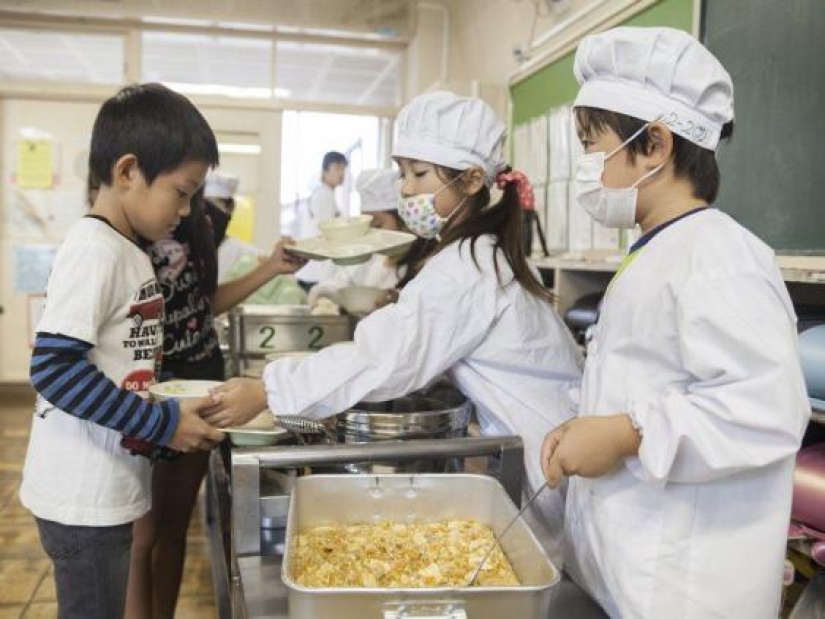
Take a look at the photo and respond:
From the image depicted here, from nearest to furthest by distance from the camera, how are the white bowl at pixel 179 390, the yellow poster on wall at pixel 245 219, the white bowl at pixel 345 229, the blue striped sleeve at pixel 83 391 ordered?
the blue striped sleeve at pixel 83 391 → the white bowl at pixel 179 390 → the white bowl at pixel 345 229 → the yellow poster on wall at pixel 245 219

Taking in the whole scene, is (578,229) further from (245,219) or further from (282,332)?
(245,219)

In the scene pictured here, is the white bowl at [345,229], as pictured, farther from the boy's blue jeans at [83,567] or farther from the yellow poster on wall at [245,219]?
the yellow poster on wall at [245,219]

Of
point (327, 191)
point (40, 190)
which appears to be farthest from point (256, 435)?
point (40, 190)

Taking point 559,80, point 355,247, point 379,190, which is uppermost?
point 559,80

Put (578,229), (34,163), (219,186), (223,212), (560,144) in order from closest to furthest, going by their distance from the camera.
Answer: (223,212)
(578,229)
(560,144)
(219,186)
(34,163)

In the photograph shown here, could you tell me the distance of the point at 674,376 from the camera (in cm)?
79

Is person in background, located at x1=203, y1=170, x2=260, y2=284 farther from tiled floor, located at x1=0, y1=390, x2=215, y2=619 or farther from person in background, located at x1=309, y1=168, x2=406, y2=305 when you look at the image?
tiled floor, located at x1=0, y1=390, x2=215, y2=619

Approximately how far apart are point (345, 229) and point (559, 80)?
4.69ft

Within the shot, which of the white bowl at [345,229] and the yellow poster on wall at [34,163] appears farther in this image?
the yellow poster on wall at [34,163]

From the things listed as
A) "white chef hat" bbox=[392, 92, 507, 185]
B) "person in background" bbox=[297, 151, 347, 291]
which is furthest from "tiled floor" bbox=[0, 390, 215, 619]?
"person in background" bbox=[297, 151, 347, 291]

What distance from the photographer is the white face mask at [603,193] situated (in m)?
0.89

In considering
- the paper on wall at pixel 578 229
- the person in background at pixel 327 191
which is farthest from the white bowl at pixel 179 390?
the person in background at pixel 327 191

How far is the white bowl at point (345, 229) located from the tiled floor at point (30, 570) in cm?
119

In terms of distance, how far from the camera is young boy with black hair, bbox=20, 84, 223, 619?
1016mm
